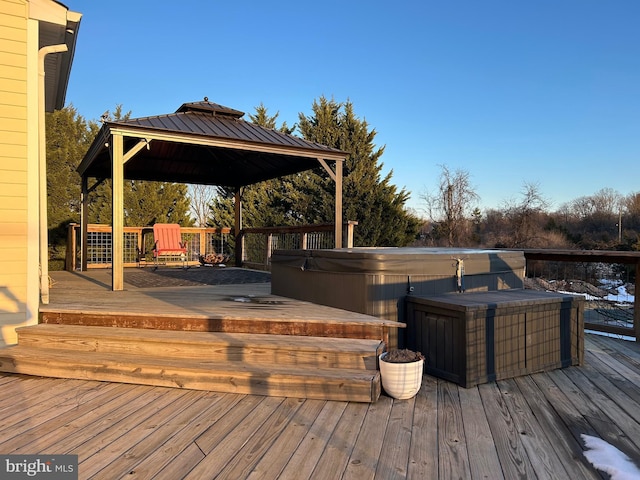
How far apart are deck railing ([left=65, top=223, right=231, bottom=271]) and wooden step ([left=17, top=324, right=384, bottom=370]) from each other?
18.8 feet

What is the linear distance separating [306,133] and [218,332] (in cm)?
1446

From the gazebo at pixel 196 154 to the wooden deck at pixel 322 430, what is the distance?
2.73 meters

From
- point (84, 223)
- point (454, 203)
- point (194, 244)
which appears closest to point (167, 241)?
point (84, 223)

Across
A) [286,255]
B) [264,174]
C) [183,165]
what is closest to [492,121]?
[264,174]

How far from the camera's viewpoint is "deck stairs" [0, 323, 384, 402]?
2641mm

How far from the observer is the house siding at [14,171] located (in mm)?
3447

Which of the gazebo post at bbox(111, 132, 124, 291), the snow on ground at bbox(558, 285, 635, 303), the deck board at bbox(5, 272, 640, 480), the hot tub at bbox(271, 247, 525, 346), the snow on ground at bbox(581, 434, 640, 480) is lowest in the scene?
the deck board at bbox(5, 272, 640, 480)

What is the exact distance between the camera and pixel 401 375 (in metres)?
2.58

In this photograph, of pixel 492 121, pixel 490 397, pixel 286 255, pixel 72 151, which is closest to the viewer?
pixel 490 397

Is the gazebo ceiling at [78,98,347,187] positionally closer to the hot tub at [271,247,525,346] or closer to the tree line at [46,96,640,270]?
the hot tub at [271,247,525,346]

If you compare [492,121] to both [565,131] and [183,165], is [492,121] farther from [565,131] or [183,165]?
[183,165]

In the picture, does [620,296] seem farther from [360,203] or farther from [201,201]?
[201,201]

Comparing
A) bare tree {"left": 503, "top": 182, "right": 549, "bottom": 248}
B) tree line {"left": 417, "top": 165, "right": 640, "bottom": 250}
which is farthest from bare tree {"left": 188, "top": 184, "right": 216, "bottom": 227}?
bare tree {"left": 503, "top": 182, "right": 549, "bottom": 248}

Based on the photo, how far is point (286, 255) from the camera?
4355mm
